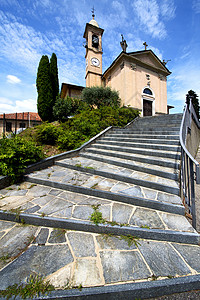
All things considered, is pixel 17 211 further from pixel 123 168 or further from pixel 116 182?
pixel 123 168

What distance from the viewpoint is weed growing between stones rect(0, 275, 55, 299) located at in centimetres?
120

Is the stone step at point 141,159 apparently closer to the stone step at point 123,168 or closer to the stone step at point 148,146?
the stone step at point 123,168

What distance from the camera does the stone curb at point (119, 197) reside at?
2.15m

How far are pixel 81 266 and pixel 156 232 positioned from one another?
1053 mm

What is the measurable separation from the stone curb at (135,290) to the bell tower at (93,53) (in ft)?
61.3

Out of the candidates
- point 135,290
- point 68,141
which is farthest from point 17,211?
point 68,141

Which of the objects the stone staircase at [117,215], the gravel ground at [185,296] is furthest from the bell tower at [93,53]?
the gravel ground at [185,296]

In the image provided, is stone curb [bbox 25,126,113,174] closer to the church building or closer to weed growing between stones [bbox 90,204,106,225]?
weed growing between stones [bbox 90,204,106,225]

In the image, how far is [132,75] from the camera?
1403 cm

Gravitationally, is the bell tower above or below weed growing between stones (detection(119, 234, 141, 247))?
above

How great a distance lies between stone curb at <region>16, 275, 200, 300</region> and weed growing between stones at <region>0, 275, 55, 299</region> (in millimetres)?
52

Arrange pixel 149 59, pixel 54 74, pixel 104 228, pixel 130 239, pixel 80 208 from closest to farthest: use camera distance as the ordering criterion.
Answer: pixel 130 239
pixel 104 228
pixel 80 208
pixel 54 74
pixel 149 59

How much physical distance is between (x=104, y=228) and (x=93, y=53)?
21144mm

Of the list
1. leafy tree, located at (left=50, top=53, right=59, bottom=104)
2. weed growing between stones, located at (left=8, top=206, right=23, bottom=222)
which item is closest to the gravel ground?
weed growing between stones, located at (left=8, top=206, right=23, bottom=222)
